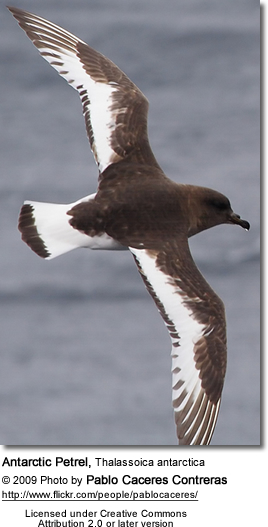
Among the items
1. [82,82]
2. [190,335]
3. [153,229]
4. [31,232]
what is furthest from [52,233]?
[82,82]

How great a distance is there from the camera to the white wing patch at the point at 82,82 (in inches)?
319

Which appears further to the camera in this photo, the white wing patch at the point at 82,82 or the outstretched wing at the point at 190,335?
the white wing patch at the point at 82,82

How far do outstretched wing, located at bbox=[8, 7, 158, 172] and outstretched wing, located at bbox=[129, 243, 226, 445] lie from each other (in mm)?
1004

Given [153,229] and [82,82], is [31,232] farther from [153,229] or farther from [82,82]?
[82,82]

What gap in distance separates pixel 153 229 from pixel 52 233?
73cm

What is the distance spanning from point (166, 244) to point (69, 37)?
7.62ft

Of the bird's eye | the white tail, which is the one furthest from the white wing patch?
the bird's eye

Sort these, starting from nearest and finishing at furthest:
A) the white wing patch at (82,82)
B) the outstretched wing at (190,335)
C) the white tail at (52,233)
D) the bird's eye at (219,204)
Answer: the outstretched wing at (190,335)
the white tail at (52,233)
the bird's eye at (219,204)
the white wing patch at (82,82)

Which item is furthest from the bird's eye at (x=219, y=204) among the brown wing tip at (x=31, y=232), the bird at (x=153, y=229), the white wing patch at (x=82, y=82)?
the brown wing tip at (x=31, y=232)

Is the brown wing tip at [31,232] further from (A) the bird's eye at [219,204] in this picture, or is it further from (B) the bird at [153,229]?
(A) the bird's eye at [219,204]

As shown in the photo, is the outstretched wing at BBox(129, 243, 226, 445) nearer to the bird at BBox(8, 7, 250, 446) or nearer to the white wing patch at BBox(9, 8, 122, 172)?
the bird at BBox(8, 7, 250, 446)

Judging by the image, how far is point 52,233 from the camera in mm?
7602

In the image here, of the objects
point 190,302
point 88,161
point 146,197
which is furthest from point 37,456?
point 88,161

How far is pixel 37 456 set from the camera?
7008 mm
